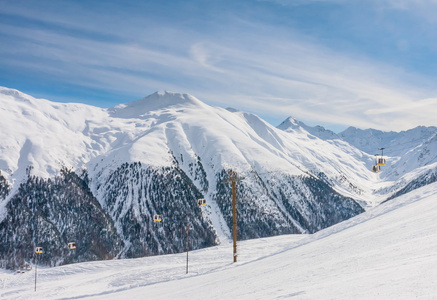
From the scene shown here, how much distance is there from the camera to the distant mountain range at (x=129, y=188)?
111 meters

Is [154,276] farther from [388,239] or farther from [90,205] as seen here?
[90,205]

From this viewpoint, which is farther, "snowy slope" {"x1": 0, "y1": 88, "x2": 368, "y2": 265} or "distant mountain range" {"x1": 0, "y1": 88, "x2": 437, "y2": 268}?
"snowy slope" {"x1": 0, "y1": 88, "x2": 368, "y2": 265}

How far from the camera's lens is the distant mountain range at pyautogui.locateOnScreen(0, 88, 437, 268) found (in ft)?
363

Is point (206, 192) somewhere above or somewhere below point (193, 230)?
above

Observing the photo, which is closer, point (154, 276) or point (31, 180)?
point (154, 276)

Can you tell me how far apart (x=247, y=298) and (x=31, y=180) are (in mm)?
121699

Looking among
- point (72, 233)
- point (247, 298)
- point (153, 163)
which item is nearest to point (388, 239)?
point (247, 298)

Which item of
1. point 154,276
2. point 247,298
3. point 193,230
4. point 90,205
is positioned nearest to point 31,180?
point 90,205

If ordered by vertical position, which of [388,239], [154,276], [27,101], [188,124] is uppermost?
[27,101]

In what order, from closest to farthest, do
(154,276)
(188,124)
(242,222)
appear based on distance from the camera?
(154,276), (242,222), (188,124)

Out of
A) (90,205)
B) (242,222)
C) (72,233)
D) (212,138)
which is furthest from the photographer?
(212,138)

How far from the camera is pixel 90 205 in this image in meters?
122

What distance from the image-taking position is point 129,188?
13150 cm

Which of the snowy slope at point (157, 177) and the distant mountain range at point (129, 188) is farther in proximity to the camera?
the snowy slope at point (157, 177)
